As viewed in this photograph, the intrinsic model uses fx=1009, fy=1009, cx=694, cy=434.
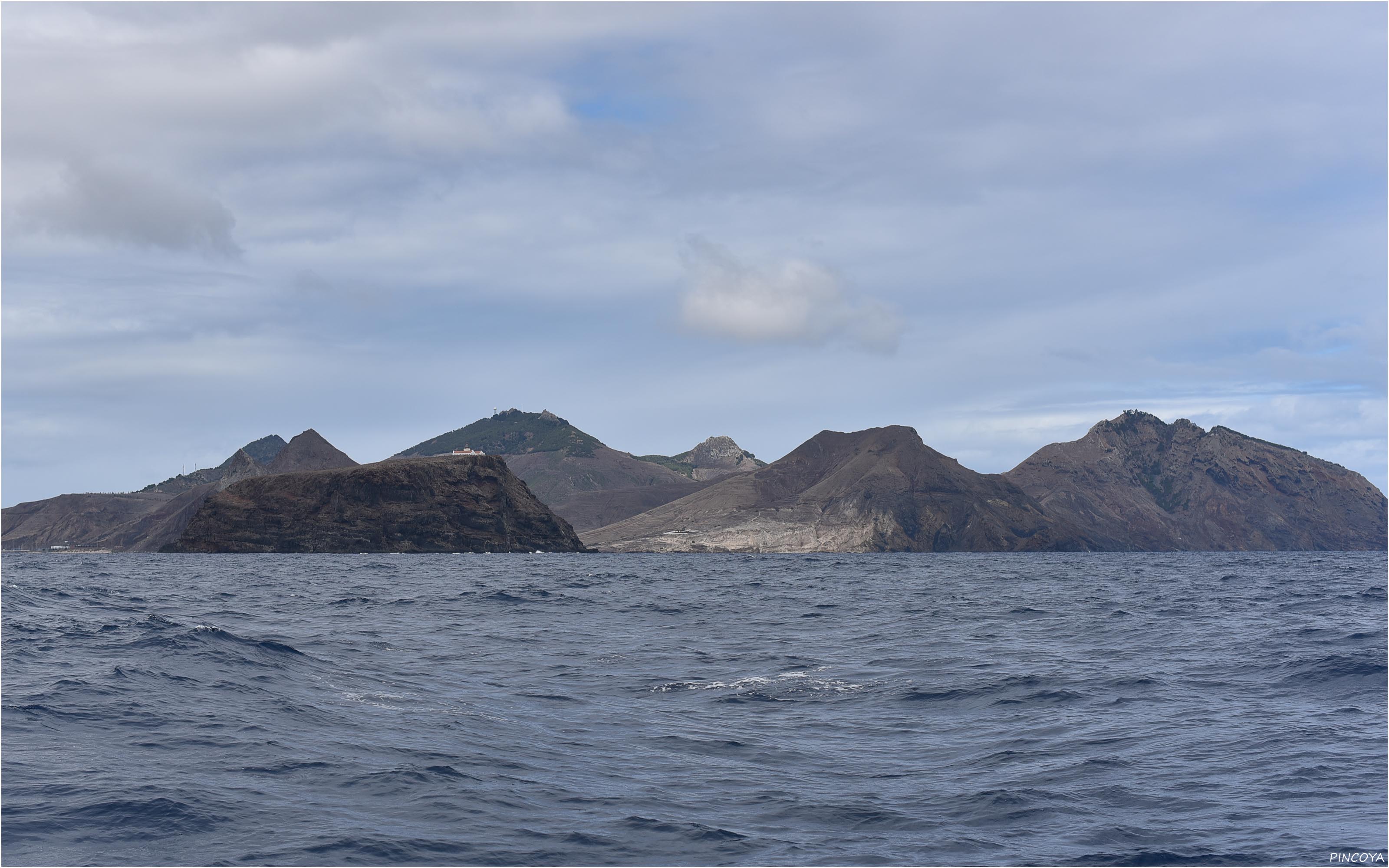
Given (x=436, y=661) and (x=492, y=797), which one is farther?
(x=436, y=661)

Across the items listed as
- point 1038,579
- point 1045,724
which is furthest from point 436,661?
point 1038,579

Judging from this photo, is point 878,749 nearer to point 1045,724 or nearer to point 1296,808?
point 1045,724

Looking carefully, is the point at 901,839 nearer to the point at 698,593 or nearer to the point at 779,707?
the point at 779,707

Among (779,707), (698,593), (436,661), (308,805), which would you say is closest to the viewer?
(308,805)

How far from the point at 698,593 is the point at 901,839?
212 ft

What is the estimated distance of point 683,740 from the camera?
23609 millimetres

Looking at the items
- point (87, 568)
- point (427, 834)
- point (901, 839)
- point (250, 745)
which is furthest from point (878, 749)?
point (87, 568)

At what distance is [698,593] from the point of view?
80812 millimetres

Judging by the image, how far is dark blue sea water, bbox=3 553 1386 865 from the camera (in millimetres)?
16094

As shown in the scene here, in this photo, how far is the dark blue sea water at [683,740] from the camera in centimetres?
1609

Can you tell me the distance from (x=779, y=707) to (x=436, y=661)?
12.8m

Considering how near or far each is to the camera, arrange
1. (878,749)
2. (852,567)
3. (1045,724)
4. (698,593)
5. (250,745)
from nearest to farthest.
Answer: (250,745)
(878,749)
(1045,724)
(698,593)
(852,567)

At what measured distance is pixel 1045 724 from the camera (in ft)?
83.1

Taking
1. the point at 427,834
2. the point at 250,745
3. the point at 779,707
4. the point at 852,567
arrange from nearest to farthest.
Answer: the point at 427,834 < the point at 250,745 < the point at 779,707 < the point at 852,567
